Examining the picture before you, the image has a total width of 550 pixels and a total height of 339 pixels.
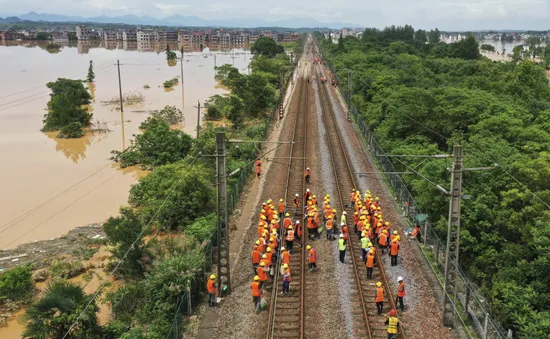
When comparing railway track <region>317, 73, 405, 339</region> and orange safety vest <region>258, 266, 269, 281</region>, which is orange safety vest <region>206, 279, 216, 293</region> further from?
railway track <region>317, 73, 405, 339</region>

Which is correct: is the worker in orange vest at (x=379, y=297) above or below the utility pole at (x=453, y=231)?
below

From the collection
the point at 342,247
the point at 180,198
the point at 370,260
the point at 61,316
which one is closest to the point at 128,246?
the point at 61,316

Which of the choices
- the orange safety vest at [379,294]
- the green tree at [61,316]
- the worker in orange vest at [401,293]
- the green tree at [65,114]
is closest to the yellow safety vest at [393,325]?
the orange safety vest at [379,294]

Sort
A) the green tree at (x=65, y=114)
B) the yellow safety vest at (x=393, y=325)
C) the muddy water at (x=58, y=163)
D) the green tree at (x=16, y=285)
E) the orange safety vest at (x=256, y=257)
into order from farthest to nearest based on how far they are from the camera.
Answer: the green tree at (x=65, y=114), the muddy water at (x=58, y=163), the green tree at (x=16, y=285), the orange safety vest at (x=256, y=257), the yellow safety vest at (x=393, y=325)

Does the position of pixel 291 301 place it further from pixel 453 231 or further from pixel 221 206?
pixel 453 231

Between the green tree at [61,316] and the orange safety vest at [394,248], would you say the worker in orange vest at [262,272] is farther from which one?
the green tree at [61,316]

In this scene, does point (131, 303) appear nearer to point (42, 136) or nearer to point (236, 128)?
point (236, 128)
